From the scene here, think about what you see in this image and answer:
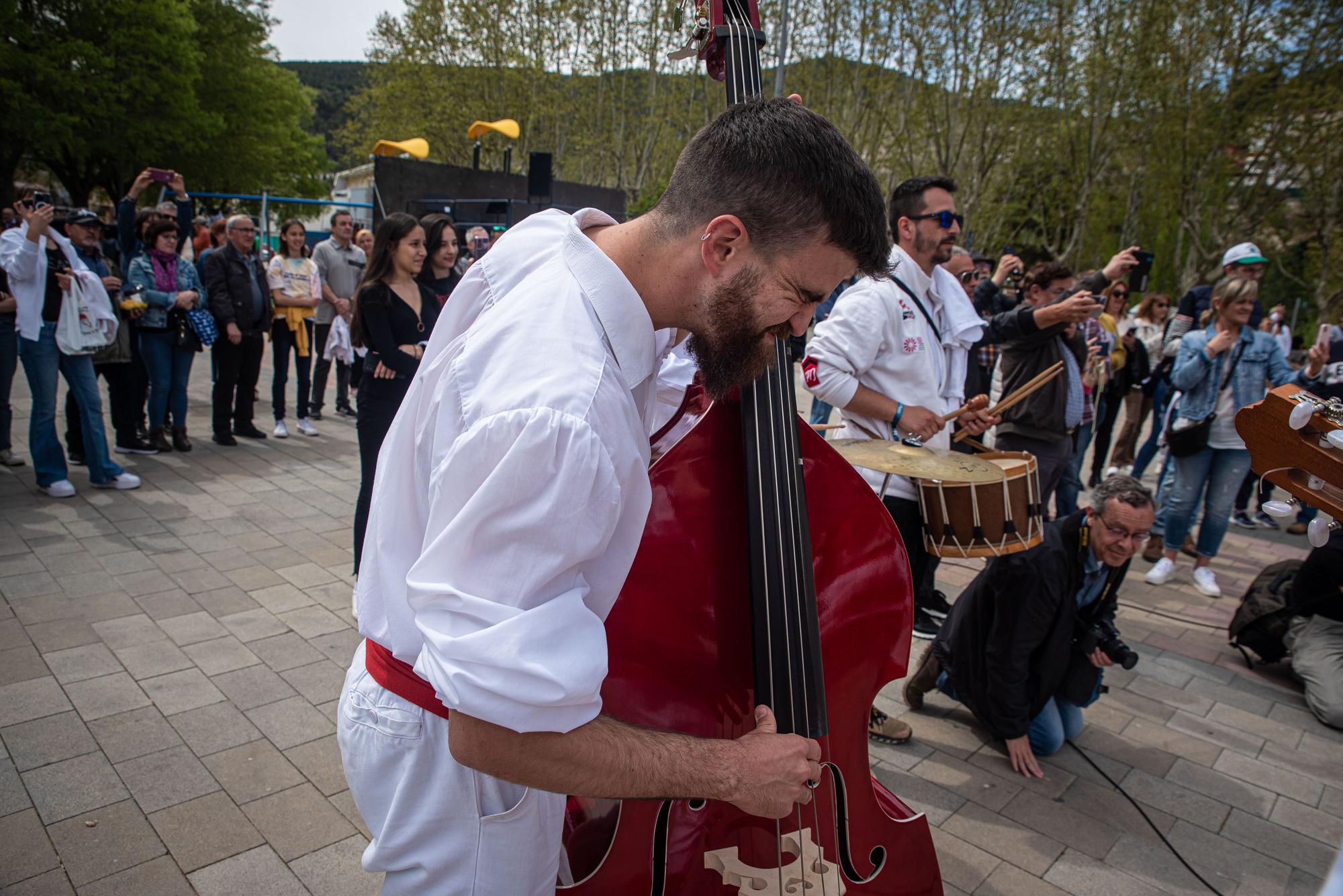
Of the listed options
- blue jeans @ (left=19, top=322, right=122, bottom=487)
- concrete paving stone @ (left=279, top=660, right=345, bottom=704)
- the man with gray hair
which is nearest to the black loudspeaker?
the man with gray hair

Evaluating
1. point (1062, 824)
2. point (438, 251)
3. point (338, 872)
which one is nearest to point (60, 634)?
point (338, 872)

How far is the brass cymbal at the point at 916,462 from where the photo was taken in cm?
271

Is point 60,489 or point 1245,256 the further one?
point 1245,256

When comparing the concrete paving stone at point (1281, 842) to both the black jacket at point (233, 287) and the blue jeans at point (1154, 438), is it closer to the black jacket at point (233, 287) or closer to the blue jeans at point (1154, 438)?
the blue jeans at point (1154, 438)

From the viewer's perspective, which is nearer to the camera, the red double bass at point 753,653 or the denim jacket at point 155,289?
the red double bass at point 753,653

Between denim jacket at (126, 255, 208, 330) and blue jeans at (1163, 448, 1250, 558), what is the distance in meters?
7.23

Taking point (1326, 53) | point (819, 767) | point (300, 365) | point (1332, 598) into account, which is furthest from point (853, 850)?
point (1326, 53)

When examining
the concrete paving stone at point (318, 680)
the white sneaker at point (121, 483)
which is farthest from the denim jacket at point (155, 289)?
the concrete paving stone at point (318, 680)

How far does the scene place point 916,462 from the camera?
2850mm

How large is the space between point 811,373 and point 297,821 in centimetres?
241

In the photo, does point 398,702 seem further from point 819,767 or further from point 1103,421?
point 1103,421

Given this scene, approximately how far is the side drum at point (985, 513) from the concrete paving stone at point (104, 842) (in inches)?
103

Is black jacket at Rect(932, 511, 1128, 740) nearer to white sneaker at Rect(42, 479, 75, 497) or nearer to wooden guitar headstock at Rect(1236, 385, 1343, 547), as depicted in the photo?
wooden guitar headstock at Rect(1236, 385, 1343, 547)

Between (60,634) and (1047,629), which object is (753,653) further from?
(60,634)
